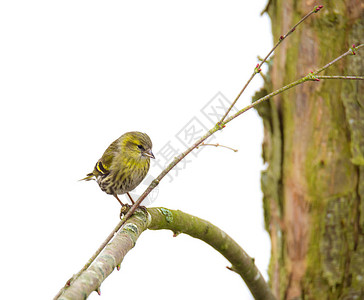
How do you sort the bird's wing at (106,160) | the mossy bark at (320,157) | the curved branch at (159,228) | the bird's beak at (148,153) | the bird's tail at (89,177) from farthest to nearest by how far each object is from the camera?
the bird's tail at (89,177) < the bird's wing at (106,160) < the bird's beak at (148,153) < the mossy bark at (320,157) < the curved branch at (159,228)

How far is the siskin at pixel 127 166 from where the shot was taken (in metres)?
3.77

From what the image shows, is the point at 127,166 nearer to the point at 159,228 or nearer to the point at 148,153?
the point at 148,153

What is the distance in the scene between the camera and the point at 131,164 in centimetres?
379

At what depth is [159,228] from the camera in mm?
3002

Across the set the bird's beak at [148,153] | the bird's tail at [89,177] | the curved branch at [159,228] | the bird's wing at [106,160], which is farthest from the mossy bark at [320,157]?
the bird's tail at [89,177]

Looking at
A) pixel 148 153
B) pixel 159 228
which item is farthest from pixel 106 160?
pixel 159 228

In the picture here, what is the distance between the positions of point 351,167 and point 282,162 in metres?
0.54

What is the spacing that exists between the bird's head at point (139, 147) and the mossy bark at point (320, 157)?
1058 millimetres

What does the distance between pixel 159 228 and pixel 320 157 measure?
1466 millimetres

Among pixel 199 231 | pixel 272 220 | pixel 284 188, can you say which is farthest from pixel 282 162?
pixel 199 231

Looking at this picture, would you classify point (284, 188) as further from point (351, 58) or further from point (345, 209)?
point (351, 58)

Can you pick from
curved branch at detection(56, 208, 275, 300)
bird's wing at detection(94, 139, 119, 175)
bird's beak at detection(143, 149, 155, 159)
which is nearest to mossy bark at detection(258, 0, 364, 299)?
curved branch at detection(56, 208, 275, 300)

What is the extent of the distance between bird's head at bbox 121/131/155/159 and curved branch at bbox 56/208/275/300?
32.6 inches

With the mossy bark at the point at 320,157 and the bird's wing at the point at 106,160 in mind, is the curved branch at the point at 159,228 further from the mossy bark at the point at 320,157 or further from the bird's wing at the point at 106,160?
the bird's wing at the point at 106,160
